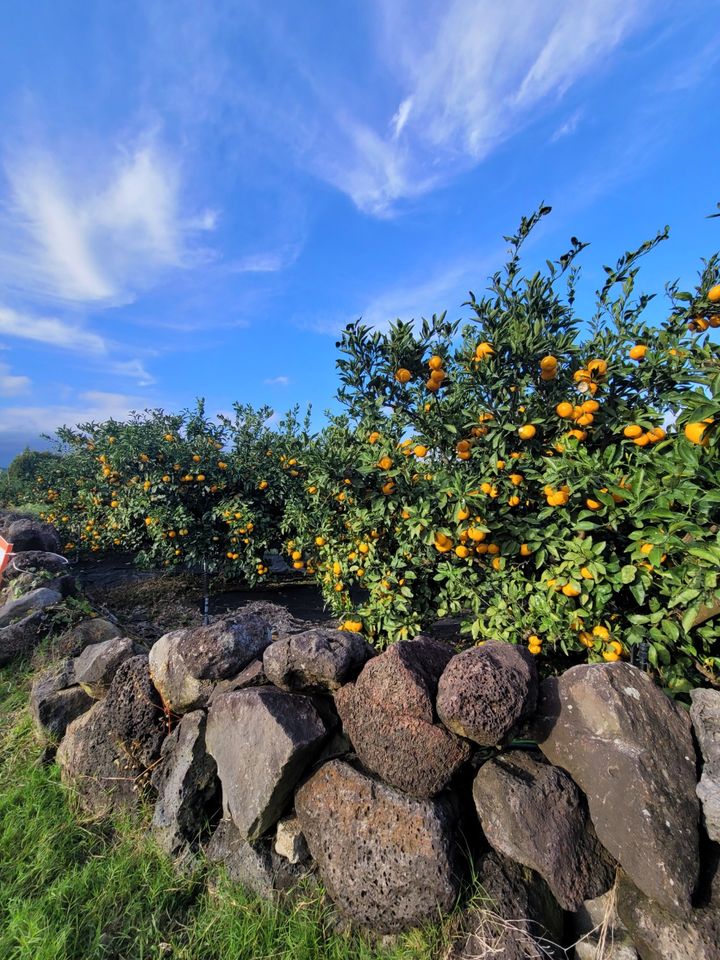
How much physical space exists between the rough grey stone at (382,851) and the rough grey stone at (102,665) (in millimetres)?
1507

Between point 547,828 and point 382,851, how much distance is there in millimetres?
609

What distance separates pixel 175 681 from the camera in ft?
7.94

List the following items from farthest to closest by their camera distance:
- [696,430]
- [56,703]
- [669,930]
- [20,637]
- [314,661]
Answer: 1. [20,637]
2. [56,703]
3. [314,661]
4. [696,430]
5. [669,930]

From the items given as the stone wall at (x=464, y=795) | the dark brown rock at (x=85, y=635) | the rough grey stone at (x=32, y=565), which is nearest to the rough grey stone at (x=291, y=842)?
the stone wall at (x=464, y=795)

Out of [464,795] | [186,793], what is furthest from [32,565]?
[464,795]

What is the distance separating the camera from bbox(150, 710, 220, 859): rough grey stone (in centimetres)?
213

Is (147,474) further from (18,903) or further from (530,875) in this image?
(530,875)

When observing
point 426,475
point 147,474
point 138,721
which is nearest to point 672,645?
point 426,475

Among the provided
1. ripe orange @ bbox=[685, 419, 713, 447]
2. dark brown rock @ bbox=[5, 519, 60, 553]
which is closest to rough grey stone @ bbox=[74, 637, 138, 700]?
ripe orange @ bbox=[685, 419, 713, 447]

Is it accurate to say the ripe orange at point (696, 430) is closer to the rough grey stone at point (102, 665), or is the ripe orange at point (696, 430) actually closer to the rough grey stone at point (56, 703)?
the rough grey stone at point (102, 665)

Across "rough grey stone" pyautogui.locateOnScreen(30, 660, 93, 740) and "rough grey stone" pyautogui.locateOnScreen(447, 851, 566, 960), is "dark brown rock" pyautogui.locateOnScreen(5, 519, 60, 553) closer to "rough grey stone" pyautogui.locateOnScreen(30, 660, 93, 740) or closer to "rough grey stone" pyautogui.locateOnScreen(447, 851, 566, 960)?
"rough grey stone" pyautogui.locateOnScreen(30, 660, 93, 740)

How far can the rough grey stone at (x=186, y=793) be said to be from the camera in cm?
213

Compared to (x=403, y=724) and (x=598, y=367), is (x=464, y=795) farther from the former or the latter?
(x=598, y=367)

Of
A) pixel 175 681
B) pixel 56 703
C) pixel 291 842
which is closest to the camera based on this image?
pixel 291 842
